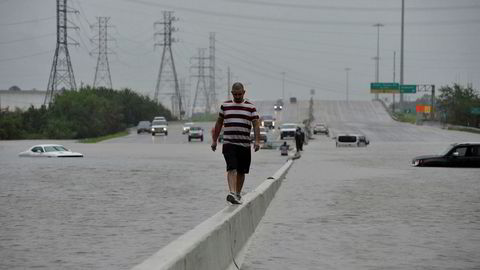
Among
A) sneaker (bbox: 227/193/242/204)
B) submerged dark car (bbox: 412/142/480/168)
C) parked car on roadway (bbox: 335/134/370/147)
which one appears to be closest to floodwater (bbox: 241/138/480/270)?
sneaker (bbox: 227/193/242/204)

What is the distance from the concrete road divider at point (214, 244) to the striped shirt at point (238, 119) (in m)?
0.92

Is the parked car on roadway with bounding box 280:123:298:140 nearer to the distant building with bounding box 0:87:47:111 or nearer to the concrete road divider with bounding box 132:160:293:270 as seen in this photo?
the distant building with bounding box 0:87:47:111

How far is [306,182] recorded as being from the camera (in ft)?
93.9

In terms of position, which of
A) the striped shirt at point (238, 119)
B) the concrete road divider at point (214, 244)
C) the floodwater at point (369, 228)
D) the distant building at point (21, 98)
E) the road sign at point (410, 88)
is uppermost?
the road sign at point (410, 88)

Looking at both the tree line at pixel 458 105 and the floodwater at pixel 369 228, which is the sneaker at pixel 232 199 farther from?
the tree line at pixel 458 105

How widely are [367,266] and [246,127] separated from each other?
401cm

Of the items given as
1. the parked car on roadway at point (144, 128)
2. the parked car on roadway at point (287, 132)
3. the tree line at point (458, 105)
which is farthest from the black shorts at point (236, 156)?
the tree line at point (458, 105)

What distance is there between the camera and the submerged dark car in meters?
39.1

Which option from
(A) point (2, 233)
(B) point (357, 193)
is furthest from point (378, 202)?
(A) point (2, 233)

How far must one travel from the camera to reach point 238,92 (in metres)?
13.6

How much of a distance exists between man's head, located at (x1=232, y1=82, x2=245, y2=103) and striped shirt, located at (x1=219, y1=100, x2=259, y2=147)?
0.24ft

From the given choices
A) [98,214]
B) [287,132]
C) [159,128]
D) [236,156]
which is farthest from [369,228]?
[159,128]

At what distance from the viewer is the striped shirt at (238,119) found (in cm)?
1380

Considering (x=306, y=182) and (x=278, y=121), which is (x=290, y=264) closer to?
(x=306, y=182)
